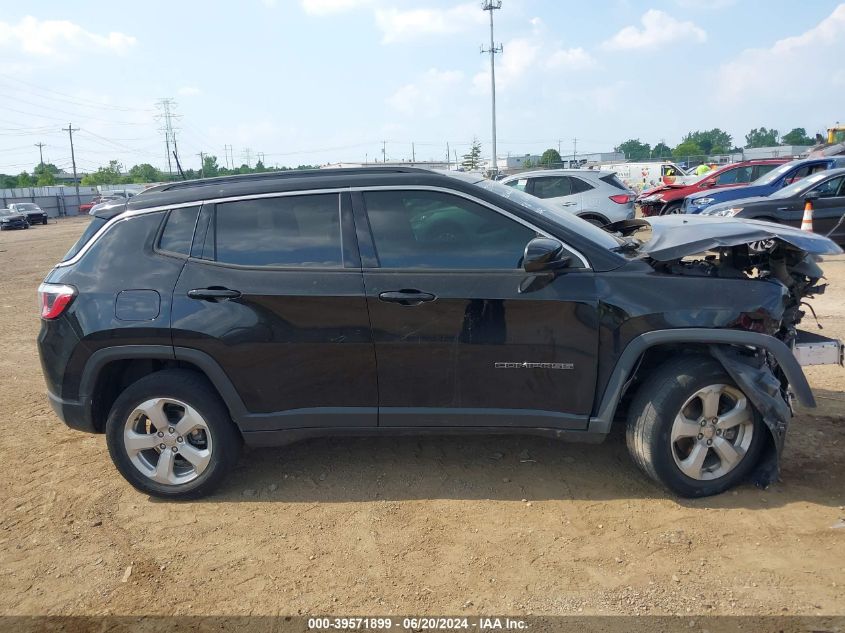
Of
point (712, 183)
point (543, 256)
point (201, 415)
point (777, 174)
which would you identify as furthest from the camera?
point (712, 183)

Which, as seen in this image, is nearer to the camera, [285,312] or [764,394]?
[764,394]

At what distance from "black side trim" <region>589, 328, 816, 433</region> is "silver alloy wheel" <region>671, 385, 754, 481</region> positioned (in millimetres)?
268

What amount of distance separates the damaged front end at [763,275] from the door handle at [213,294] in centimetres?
231

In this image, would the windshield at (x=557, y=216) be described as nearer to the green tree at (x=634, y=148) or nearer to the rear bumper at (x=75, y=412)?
the rear bumper at (x=75, y=412)

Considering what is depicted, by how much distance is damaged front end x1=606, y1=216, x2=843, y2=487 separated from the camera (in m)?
3.69

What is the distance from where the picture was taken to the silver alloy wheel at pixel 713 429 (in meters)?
3.71

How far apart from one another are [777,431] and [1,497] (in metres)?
4.63

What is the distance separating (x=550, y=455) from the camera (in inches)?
175

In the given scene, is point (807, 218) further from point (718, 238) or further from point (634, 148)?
point (634, 148)

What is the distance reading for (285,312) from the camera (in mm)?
3846

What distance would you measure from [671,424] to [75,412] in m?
3.47

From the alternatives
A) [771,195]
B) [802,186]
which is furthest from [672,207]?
[802,186]

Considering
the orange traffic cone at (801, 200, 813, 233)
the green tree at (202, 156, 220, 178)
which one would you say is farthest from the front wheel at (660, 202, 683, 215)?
the green tree at (202, 156, 220, 178)

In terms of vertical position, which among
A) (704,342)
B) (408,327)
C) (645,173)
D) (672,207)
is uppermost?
(645,173)
